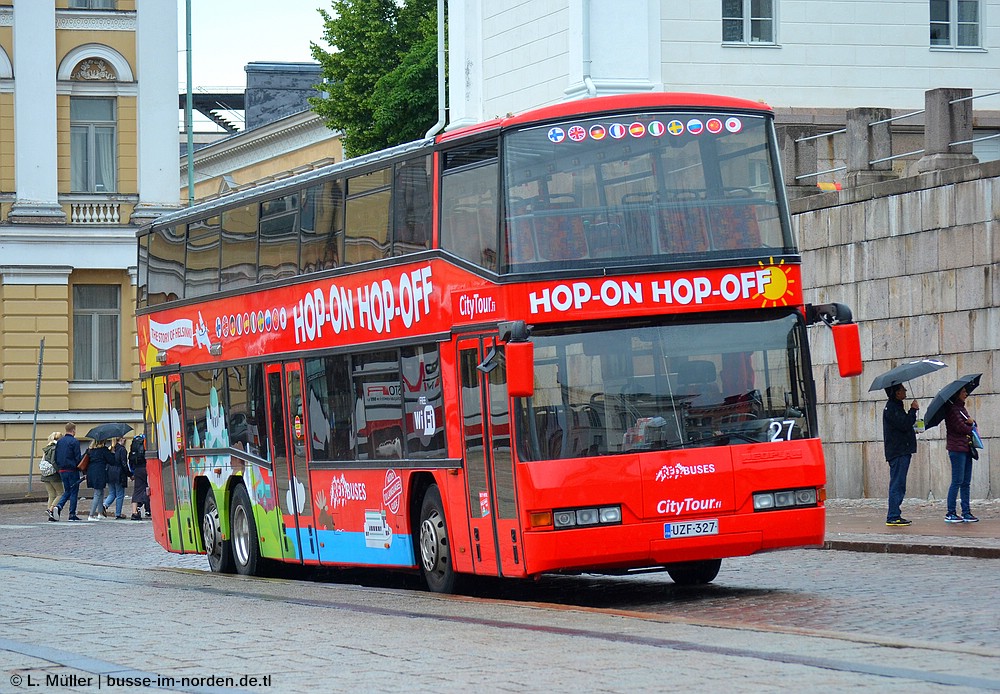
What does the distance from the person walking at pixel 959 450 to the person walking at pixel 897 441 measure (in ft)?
1.98

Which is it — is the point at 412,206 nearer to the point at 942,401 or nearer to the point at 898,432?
the point at 942,401

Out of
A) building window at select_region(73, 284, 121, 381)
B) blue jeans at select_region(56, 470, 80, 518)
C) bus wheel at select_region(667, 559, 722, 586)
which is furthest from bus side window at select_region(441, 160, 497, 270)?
building window at select_region(73, 284, 121, 381)

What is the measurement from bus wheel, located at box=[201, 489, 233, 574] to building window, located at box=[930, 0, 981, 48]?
771 inches

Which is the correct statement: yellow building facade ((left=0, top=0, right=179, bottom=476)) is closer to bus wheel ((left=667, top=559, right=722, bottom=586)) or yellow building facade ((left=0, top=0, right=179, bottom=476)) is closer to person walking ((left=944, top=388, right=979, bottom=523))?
person walking ((left=944, top=388, right=979, bottom=523))

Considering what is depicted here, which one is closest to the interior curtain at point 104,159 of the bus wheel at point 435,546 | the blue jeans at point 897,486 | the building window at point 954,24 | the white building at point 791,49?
the white building at point 791,49

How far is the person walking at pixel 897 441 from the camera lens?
2109cm

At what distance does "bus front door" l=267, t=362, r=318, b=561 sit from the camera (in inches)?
737

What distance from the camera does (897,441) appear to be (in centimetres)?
2145

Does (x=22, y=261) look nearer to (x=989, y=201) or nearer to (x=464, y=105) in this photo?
(x=464, y=105)

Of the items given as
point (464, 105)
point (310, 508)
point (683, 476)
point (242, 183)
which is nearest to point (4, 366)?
point (464, 105)

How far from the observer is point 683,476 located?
14.1 meters

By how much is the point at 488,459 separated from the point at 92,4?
3434cm

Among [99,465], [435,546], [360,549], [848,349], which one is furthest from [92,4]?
[848,349]

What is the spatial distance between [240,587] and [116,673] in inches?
308
